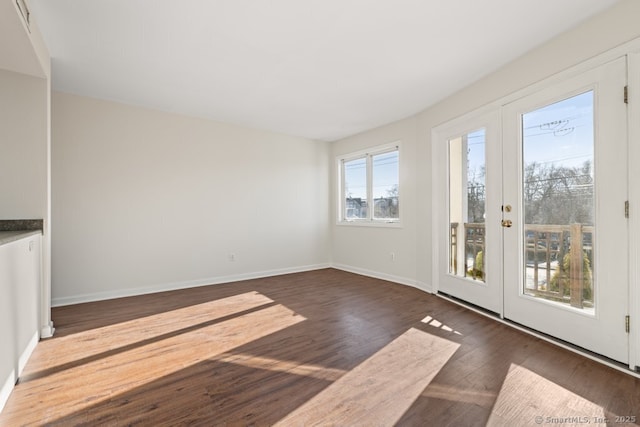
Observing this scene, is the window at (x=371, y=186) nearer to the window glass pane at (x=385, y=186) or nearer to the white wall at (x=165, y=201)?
the window glass pane at (x=385, y=186)

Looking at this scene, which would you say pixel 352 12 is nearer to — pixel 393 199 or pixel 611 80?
pixel 611 80

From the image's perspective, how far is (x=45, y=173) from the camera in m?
2.67

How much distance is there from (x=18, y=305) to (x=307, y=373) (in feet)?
6.87

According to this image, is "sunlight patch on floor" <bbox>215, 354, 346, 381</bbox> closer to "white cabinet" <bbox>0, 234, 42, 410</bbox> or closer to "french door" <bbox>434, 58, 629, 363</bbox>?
"white cabinet" <bbox>0, 234, 42, 410</bbox>

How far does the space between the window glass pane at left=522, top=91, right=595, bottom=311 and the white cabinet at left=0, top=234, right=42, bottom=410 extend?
13.0 feet

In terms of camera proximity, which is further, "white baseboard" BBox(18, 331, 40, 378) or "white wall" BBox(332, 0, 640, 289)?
"white wall" BBox(332, 0, 640, 289)

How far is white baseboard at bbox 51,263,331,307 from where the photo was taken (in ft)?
11.9

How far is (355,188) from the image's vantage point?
571 centimetres

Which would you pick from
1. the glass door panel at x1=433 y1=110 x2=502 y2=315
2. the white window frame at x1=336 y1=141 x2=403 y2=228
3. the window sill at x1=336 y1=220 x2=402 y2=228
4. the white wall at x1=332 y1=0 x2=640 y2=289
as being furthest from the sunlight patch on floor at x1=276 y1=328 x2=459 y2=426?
the white window frame at x1=336 y1=141 x2=403 y2=228

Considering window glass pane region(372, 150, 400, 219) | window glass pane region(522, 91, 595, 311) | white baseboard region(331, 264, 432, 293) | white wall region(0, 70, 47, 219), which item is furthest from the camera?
window glass pane region(372, 150, 400, 219)

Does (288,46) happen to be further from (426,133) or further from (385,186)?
(385,186)

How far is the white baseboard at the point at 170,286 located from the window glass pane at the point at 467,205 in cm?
292

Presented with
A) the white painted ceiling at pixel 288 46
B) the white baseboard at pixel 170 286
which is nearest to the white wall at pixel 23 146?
the white painted ceiling at pixel 288 46

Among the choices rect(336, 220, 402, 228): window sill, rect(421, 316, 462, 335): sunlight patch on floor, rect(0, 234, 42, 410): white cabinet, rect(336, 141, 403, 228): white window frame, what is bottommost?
rect(421, 316, 462, 335): sunlight patch on floor
